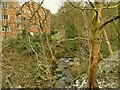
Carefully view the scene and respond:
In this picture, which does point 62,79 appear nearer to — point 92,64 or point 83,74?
point 83,74

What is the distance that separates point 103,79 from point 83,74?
0.47m

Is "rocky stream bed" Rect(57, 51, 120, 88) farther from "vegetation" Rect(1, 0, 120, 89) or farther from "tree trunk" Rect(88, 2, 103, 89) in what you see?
"tree trunk" Rect(88, 2, 103, 89)

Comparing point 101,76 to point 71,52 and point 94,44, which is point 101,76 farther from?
point 94,44

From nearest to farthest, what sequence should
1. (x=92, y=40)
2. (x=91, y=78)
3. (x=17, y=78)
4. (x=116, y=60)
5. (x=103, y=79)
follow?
(x=92, y=40)
(x=91, y=78)
(x=17, y=78)
(x=103, y=79)
(x=116, y=60)

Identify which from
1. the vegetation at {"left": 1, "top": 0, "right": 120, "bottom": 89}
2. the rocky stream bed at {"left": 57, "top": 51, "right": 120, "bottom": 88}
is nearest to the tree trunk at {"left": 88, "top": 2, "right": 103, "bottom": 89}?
the vegetation at {"left": 1, "top": 0, "right": 120, "bottom": 89}

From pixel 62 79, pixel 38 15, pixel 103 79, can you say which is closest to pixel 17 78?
pixel 38 15

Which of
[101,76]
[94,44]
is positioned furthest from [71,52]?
[94,44]

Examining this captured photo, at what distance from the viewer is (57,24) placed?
18.4ft

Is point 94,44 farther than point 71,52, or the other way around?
point 71,52

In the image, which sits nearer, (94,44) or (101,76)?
(94,44)

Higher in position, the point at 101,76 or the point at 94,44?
the point at 94,44

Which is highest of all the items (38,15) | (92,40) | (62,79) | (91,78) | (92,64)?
(38,15)

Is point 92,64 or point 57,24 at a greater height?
point 57,24

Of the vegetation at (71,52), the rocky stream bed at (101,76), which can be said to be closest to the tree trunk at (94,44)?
the vegetation at (71,52)
